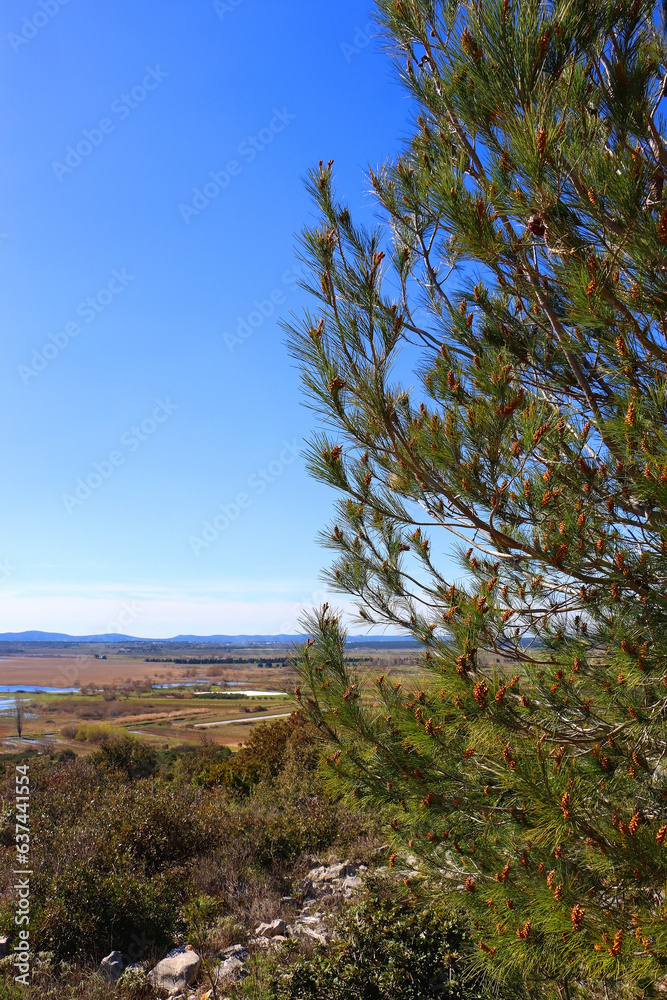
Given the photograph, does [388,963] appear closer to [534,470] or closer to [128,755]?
[534,470]

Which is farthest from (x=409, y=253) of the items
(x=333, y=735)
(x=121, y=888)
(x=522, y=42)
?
(x=121, y=888)

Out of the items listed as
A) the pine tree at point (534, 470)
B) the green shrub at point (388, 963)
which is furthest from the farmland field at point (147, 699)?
the green shrub at point (388, 963)

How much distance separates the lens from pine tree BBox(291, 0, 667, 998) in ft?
6.00

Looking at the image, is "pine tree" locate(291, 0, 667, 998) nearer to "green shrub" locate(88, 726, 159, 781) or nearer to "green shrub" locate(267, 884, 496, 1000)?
"green shrub" locate(267, 884, 496, 1000)

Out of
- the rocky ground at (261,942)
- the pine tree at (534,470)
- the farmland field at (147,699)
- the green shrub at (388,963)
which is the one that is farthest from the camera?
the rocky ground at (261,942)

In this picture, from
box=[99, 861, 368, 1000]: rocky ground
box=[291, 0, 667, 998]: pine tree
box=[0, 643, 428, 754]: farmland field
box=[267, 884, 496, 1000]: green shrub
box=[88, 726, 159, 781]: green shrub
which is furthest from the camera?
box=[88, 726, 159, 781]: green shrub

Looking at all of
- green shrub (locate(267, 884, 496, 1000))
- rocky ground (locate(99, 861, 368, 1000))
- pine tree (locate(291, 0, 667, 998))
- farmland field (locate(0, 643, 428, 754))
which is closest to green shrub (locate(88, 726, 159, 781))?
farmland field (locate(0, 643, 428, 754))

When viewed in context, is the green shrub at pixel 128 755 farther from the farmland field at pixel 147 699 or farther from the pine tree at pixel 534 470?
the pine tree at pixel 534 470

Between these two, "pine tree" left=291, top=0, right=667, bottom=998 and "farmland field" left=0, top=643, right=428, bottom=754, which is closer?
"pine tree" left=291, top=0, right=667, bottom=998

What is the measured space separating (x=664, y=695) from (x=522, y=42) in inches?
93.5

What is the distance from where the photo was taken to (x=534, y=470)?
8.20 feet

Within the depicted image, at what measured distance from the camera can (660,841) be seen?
5.87 feet

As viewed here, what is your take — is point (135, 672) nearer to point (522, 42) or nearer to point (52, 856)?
point (52, 856)

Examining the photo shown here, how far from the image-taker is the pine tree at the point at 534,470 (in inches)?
72.1
